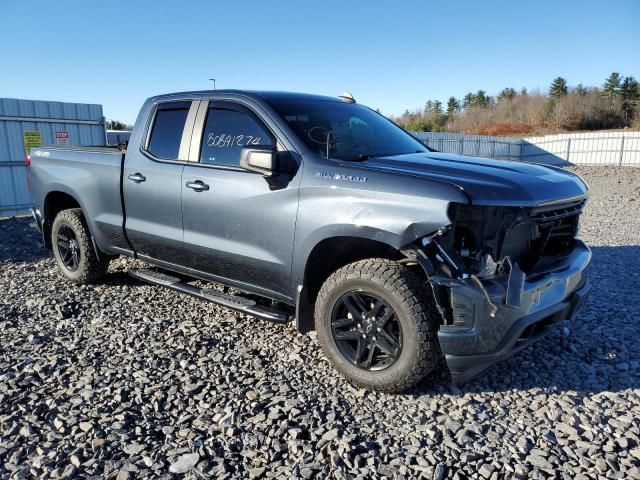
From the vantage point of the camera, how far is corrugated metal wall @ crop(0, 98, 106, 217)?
37.5ft

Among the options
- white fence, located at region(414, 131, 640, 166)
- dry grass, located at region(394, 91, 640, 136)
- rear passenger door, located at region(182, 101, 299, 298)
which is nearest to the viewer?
rear passenger door, located at region(182, 101, 299, 298)

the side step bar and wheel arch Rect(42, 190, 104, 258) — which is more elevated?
wheel arch Rect(42, 190, 104, 258)

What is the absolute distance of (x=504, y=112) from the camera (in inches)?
2491

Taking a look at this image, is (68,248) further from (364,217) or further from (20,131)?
(20,131)

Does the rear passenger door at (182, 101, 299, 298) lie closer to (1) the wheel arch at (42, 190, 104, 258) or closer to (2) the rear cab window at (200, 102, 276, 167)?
(2) the rear cab window at (200, 102, 276, 167)

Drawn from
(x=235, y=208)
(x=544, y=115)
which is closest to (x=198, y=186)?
(x=235, y=208)

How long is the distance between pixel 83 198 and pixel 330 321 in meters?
3.11

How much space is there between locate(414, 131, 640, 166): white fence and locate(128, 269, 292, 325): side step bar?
2268 centimetres

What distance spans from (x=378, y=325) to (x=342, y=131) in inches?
62.4

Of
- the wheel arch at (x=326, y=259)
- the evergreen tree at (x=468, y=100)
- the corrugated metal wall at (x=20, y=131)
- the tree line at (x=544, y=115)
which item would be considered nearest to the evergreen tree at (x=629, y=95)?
the tree line at (x=544, y=115)

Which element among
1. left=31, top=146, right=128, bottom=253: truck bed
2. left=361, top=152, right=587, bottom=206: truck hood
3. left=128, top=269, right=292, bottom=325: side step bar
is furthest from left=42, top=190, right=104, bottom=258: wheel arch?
left=361, top=152, right=587, bottom=206: truck hood

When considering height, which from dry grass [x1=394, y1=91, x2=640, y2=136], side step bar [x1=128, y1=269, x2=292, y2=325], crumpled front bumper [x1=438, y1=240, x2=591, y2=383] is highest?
dry grass [x1=394, y1=91, x2=640, y2=136]

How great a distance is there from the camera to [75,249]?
5.48m

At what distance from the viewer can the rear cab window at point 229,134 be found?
376 cm
